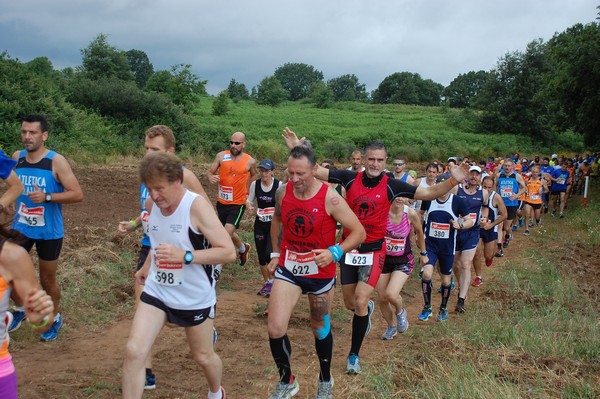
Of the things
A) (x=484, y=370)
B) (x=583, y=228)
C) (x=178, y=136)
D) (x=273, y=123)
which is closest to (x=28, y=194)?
(x=484, y=370)

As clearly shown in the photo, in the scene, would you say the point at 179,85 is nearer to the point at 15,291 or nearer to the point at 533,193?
the point at 533,193

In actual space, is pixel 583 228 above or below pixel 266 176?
below

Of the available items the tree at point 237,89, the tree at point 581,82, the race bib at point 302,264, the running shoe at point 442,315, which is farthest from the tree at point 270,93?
the race bib at point 302,264

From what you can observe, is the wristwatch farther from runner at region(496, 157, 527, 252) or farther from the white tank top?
runner at region(496, 157, 527, 252)

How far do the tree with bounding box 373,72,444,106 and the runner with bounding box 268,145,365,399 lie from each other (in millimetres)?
87827

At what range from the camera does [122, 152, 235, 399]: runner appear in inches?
161

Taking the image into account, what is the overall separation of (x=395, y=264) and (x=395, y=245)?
10.0 inches

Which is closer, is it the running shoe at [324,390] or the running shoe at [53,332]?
the running shoe at [324,390]

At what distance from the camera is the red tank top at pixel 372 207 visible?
6.13 metres

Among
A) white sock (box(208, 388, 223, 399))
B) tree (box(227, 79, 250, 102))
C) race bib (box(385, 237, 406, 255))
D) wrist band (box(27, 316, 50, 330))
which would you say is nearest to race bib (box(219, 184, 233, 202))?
race bib (box(385, 237, 406, 255))

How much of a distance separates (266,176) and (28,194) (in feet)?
12.4

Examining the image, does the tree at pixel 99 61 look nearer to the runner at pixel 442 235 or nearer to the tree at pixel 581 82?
the tree at pixel 581 82

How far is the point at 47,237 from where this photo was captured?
6410 millimetres

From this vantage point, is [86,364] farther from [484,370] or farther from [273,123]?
[273,123]
